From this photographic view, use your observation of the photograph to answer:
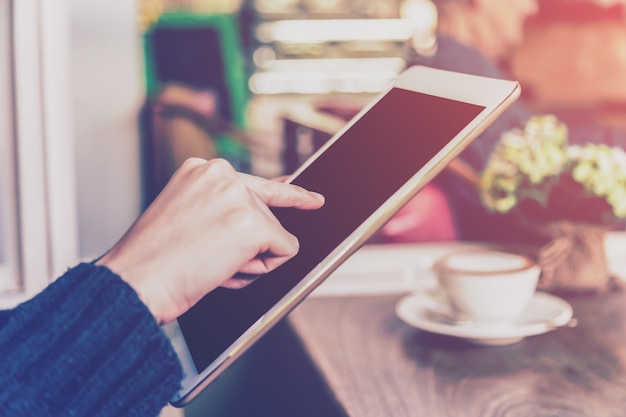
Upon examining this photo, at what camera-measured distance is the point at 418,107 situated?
27.6 inches

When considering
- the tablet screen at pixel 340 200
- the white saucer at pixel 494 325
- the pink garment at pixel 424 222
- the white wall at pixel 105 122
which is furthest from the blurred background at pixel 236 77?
the tablet screen at pixel 340 200

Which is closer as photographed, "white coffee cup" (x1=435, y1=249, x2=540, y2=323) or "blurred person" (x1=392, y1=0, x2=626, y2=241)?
"white coffee cup" (x1=435, y1=249, x2=540, y2=323)

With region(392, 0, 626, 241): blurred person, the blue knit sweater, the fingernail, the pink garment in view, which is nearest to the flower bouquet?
region(392, 0, 626, 241): blurred person

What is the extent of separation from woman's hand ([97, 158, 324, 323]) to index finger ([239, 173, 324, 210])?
3 centimetres

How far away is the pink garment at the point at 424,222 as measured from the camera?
7.08ft

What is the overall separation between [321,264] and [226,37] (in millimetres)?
3448

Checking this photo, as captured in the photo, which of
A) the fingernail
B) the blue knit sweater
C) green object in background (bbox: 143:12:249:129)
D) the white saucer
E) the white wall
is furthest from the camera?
green object in background (bbox: 143:12:249:129)

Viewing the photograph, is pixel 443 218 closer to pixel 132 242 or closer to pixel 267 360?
pixel 267 360

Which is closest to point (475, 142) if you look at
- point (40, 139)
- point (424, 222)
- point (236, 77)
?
point (424, 222)

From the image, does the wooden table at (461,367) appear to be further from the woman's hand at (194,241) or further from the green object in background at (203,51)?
the green object in background at (203,51)

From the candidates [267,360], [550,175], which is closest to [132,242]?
[267,360]

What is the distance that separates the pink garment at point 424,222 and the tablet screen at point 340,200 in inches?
56.6

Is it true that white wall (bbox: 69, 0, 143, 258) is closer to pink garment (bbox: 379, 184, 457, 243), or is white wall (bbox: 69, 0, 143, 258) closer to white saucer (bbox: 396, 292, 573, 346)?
white saucer (bbox: 396, 292, 573, 346)

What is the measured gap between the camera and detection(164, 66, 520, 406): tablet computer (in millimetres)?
583
